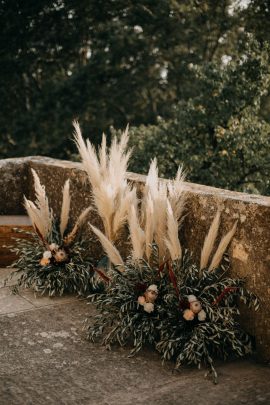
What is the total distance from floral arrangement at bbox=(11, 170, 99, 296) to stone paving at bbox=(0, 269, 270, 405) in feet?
1.59

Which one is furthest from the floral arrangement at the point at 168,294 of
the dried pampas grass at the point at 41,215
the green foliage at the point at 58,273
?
the dried pampas grass at the point at 41,215

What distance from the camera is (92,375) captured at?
8.21 feet

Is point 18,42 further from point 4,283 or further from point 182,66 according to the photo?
point 4,283

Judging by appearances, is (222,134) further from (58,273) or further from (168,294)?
(168,294)

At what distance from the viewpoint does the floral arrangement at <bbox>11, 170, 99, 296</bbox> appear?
11.6ft

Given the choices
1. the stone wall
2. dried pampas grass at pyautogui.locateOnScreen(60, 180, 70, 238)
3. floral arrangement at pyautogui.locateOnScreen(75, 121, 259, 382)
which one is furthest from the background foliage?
floral arrangement at pyautogui.locateOnScreen(75, 121, 259, 382)

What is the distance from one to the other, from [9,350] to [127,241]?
1114mm

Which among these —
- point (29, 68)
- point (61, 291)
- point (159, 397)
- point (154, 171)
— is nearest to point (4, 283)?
point (61, 291)

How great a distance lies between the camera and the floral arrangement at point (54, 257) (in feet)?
11.6

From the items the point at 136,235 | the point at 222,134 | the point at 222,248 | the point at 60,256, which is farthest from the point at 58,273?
the point at 222,134

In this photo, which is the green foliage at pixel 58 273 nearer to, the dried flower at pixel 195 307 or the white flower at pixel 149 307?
the white flower at pixel 149 307

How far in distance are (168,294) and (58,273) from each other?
1.07 meters

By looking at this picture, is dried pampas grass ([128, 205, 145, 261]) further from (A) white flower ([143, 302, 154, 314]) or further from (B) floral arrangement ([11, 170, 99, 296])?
(B) floral arrangement ([11, 170, 99, 296])

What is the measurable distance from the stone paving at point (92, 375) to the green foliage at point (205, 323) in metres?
0.08
